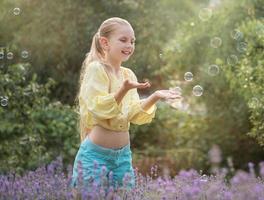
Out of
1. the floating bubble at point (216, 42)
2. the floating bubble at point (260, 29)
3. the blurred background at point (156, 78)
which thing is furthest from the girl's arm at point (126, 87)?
the floating bubble at point (216, 42)

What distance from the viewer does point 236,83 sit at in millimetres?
7387

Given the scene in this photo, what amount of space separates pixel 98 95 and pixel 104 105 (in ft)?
0.31

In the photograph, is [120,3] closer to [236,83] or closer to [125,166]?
[236,83]

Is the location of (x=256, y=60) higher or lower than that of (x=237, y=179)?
higher

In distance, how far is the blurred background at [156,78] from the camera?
21.9 ft

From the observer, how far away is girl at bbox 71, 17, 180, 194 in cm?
351

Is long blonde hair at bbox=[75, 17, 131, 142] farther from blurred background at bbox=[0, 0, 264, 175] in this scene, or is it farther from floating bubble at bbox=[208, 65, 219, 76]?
floating bubble at bbox=[208, 65, 219, 76]

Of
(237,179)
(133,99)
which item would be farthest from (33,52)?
(237,179)

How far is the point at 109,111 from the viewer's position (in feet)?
11.4

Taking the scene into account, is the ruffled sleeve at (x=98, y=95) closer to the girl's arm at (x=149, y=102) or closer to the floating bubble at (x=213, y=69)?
the girl's arm at (x=149, y=102)

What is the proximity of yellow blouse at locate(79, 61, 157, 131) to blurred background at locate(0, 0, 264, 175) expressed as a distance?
2.81 metres

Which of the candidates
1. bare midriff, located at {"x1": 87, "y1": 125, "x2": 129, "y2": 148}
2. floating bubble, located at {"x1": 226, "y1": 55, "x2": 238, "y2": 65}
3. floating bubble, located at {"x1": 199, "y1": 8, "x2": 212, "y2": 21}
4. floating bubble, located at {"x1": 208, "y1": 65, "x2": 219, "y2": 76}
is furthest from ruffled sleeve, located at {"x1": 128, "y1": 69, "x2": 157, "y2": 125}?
floating bubble, located at {"x1": 199, "y1": 8, "x2": 212, "y2": 21}

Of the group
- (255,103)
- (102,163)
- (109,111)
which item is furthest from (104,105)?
(255,103)

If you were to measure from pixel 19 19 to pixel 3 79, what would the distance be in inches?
136
